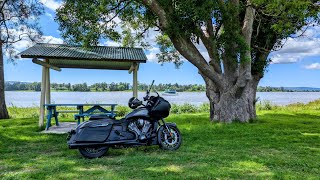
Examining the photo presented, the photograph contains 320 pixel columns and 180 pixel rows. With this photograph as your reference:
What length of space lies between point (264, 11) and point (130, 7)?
445cm

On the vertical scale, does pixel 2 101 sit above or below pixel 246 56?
below

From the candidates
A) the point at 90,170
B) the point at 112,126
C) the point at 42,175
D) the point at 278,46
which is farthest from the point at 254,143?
the point at 278,46

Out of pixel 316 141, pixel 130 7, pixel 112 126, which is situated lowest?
pixel 316 141

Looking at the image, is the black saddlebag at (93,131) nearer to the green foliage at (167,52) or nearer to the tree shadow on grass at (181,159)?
the tree shadow on grass at (181,159)

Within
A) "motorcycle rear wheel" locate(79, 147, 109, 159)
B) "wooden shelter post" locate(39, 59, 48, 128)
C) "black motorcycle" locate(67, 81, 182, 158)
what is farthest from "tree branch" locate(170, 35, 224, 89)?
"motorcycle rear wheel" locate(79, 147, 109, 159)

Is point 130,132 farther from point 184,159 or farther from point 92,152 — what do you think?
point 184,159

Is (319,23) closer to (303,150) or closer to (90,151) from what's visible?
(303,150)

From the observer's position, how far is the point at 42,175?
459cm

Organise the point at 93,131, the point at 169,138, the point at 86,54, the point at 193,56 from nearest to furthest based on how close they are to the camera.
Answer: the point at 93,131
the point at 169,138
the point at 86,54
the point at 193,56

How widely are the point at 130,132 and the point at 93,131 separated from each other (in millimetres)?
663

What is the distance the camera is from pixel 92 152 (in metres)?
5.88

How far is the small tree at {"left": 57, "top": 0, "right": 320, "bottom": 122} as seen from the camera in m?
9.49

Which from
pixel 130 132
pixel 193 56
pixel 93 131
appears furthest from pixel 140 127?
pixel 193 56

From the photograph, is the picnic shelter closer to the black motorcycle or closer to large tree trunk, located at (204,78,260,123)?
large tree trunk, located at (204,78,260,123)
